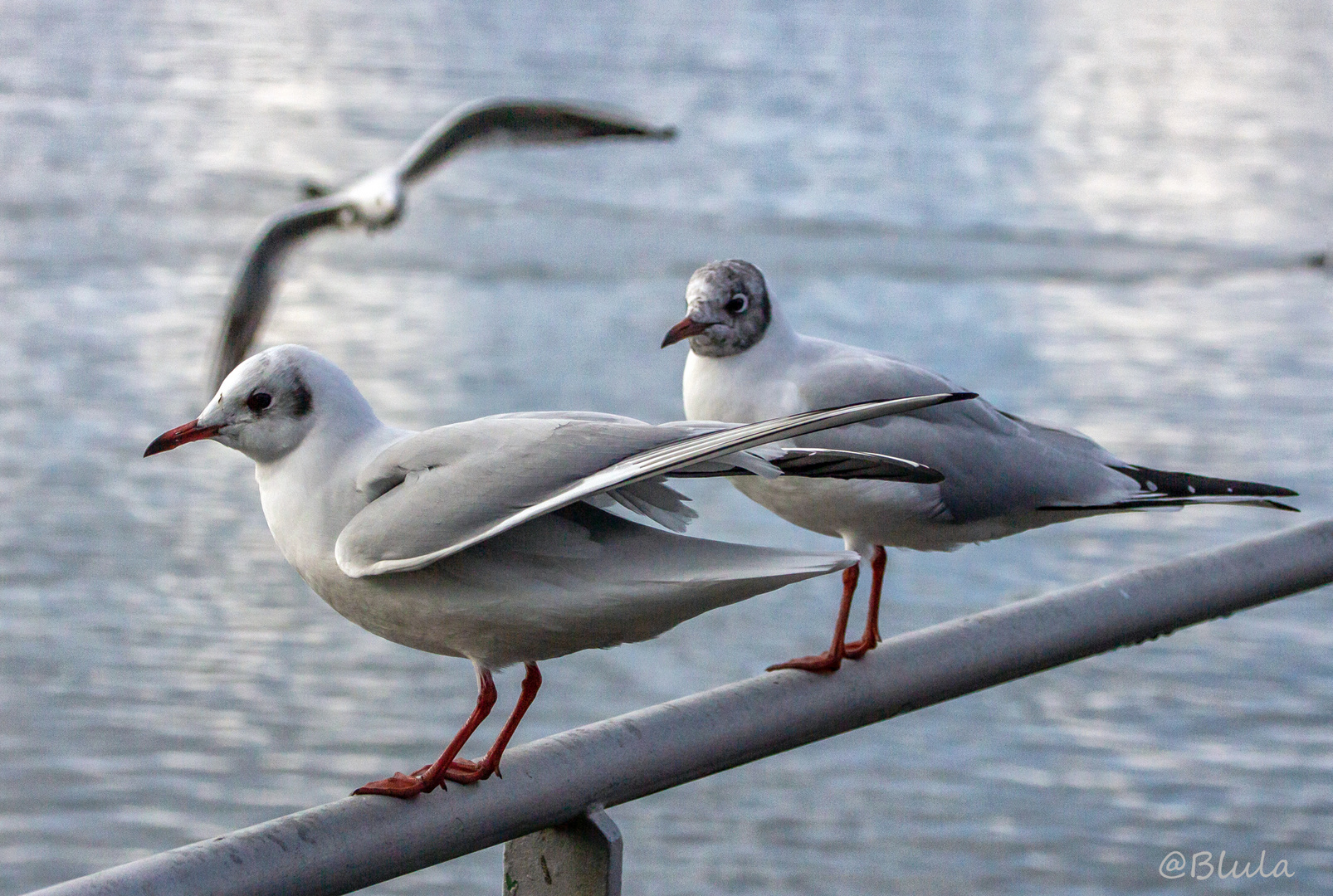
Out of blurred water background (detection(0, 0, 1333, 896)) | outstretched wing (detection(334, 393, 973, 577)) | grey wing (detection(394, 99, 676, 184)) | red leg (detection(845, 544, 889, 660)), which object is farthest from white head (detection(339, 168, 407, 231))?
outstretched wing (detection(334, 393, 973, 577))

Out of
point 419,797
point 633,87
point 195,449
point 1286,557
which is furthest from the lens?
point 633,87

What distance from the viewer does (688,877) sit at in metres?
4.99

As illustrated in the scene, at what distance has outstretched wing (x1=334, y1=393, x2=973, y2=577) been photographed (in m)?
1.39

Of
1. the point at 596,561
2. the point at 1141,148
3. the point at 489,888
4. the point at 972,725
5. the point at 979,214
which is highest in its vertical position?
the point at 1141,148

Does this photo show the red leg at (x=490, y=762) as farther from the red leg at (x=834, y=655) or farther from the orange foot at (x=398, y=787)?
the red leg at (x=834, y=655)

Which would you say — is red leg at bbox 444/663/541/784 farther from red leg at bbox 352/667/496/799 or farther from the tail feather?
the tail feather

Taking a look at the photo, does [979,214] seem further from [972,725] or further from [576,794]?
[576,794]

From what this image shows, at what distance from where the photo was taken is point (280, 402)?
155 cm

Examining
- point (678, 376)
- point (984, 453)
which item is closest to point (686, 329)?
point (984, 453)

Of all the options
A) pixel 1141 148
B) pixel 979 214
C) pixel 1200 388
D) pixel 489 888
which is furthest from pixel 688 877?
pixel 1141 148

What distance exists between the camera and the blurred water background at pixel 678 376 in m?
5.26

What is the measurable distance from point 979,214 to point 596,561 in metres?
12.6

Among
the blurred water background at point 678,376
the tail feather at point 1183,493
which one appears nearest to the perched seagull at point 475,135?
the blurred water background at point 678,376

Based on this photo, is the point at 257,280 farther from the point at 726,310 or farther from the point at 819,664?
the point at 819,664
